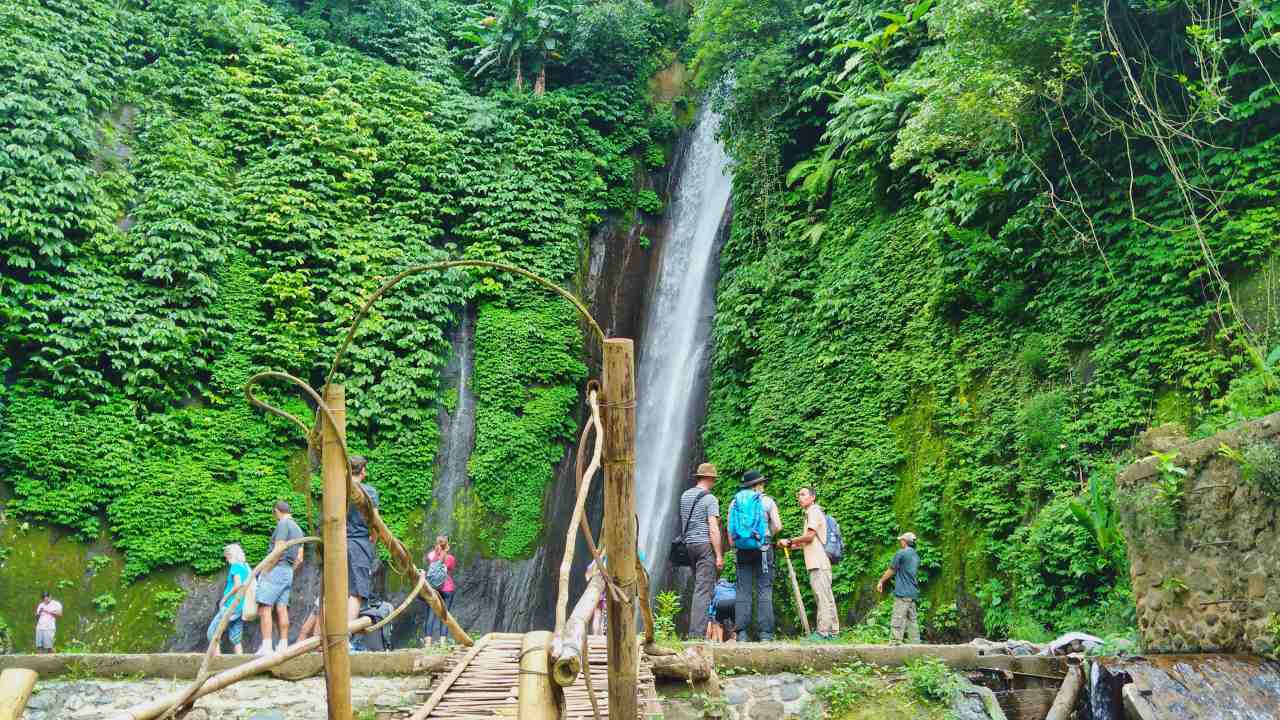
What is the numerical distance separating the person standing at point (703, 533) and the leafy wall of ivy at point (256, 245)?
6.51 metres

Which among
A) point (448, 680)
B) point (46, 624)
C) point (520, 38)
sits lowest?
point (448, 680)

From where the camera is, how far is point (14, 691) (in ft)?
9.74

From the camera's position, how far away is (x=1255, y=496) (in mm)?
5895

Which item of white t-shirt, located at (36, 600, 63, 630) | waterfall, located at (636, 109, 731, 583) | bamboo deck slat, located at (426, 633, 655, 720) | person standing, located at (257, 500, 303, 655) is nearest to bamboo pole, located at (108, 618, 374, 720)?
bamboo deck slat, located at (426, 633, 655, 720)

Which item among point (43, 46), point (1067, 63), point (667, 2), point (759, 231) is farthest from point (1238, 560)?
point (667, 2)

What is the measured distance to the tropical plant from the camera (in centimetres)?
1880

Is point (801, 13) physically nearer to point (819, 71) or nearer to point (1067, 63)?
point (819, 71)

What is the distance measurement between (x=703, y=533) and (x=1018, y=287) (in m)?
4.80

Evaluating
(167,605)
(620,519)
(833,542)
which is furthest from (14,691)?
(167,605)

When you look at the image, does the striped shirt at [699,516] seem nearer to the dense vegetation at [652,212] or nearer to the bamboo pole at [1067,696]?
the dense vegetation at [652,212]

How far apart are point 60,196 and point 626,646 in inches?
527

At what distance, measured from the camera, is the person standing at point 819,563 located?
949 centimetres

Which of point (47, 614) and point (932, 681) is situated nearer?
point (932, 681)

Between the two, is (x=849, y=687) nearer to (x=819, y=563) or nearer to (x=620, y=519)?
(x=819, y=563)
